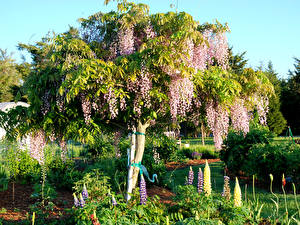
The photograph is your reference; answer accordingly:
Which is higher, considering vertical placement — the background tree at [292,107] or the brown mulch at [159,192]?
the background tree at [292,107]

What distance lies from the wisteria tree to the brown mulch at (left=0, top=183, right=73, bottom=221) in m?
1.26

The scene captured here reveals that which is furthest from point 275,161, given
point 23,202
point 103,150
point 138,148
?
point 103,150

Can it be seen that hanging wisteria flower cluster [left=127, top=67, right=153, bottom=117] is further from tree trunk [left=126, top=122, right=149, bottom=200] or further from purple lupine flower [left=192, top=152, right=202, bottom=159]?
purple lupine flower [left=192, top=152, right=202, bottom=159]

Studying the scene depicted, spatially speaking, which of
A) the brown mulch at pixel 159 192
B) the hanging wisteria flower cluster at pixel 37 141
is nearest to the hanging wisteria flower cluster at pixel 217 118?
the brown mulch at pixel 159 192

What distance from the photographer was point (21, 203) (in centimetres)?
508

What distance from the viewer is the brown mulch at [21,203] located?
4361 mm

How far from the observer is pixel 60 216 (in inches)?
168

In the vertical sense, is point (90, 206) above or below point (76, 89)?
below

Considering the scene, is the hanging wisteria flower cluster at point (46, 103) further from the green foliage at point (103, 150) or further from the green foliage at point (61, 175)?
the green foliage at point (103, 150)

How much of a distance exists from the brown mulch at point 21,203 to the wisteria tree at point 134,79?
4.14 ft

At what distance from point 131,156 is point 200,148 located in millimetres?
9171

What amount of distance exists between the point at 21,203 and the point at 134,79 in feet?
11.1

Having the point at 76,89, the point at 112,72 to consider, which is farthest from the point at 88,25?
the point at 76,89

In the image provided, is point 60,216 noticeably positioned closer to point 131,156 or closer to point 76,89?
point 131,156
